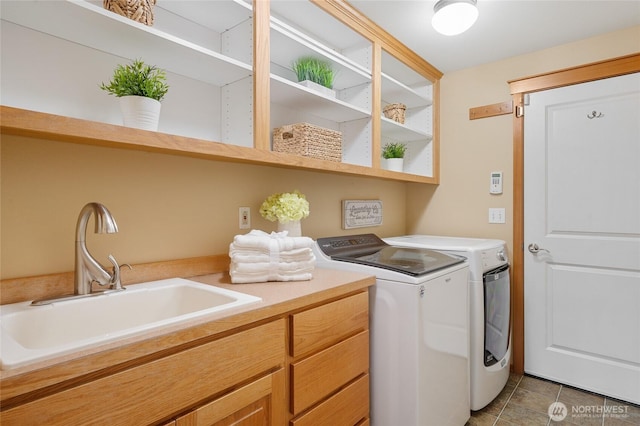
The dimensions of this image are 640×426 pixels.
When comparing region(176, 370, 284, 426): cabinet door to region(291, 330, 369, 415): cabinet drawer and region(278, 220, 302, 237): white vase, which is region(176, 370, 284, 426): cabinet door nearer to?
region(291, 330, 369, 415): cabinet drawer

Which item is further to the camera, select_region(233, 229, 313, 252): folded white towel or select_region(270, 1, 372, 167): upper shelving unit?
select_region(270, 1, 372, 167): upper shelving unit

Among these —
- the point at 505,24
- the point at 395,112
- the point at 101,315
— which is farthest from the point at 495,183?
the point at 101,315

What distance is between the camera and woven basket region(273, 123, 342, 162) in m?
1.68

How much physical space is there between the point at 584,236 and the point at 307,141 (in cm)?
197

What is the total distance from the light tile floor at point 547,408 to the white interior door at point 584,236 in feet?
0.32

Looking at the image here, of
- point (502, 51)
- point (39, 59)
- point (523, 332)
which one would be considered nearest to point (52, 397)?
point (39, 59)

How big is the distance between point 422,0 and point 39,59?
1.77m

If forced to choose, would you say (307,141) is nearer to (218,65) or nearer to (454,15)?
(218,65)

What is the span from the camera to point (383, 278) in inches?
62.1

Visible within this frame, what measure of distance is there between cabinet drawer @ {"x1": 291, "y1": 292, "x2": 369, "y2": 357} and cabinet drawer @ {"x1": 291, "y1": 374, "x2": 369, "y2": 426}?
0.72 ft

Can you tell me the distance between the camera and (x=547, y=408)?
2059 millimetres

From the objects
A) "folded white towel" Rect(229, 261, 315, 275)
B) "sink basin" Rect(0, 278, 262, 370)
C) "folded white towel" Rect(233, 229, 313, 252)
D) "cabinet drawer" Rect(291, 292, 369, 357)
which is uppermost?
"folded white towel" Rect(233, 229, 313, 252)

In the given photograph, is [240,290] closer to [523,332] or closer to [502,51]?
[523,332]

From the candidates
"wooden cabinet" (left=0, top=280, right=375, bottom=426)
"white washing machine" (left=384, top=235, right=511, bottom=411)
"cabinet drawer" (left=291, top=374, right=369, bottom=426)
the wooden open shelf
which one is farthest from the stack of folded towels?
"white washing machine" (left=384, top=235, right=511, bottom=411)
